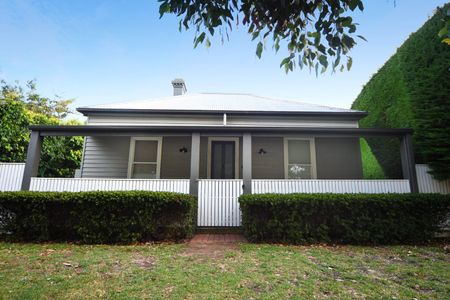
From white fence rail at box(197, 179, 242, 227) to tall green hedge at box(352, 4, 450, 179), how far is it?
5806mm

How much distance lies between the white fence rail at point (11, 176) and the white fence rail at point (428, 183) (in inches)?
463

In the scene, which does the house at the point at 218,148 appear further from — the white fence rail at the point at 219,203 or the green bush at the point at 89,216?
the green bush at the point at 89,216

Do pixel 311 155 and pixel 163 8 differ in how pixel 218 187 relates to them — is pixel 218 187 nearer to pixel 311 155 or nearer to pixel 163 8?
pixel 311 155

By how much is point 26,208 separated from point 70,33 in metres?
10.7

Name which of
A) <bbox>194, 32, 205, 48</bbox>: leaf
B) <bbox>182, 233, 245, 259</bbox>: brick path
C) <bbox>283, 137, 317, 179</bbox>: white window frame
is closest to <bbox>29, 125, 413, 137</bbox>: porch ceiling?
<bbox>283, 137, 317, 179</bbox>: white window frame

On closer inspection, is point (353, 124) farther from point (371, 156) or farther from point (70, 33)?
point (70, 33)

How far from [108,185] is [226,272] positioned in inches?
198

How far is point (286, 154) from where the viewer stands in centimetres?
965

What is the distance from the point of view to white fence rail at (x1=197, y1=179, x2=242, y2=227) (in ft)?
22.5

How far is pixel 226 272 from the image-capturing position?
12.2 feet

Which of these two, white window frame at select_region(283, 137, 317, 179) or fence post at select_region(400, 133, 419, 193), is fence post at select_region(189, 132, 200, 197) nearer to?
white window frame at select_region(283, 137, 317, 179)

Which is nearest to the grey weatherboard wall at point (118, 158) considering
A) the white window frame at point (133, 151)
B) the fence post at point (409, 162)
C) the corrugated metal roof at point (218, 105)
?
the white window frame at point (133, 151)

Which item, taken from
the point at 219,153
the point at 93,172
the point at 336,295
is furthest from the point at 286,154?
the point at 93,172

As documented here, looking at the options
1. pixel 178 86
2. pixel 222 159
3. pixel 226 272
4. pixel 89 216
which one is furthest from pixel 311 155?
pixel 178 86
